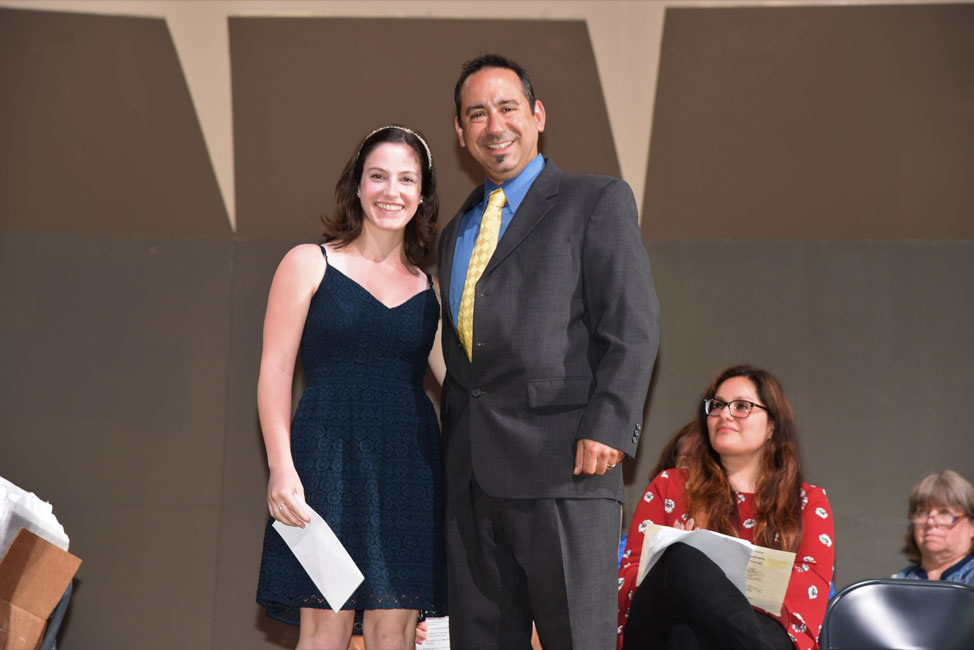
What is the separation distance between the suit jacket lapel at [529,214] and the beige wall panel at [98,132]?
1789 mm

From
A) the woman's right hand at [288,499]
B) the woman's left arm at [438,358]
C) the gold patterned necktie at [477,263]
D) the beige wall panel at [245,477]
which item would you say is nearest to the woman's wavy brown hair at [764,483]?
the woman's left arm at [438,358]

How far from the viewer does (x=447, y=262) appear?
2271 millimetres

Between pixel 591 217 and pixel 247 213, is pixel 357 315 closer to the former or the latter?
pixel 591 217

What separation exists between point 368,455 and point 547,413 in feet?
1.53

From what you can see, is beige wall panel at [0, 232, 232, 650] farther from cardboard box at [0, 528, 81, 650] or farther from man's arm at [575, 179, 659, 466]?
man's arm at [575, 179, 659, 466]

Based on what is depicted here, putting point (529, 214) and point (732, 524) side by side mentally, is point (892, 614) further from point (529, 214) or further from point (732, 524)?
point (529, 214)

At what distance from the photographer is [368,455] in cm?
224

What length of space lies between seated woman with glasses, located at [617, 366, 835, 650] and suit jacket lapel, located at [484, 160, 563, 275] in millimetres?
806

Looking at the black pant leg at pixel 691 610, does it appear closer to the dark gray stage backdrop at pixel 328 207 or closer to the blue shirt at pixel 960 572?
the blue shirt at pixel 960 572

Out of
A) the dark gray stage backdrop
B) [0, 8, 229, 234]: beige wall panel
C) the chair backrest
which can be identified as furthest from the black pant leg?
[0, 8, 229, 234]: beige wall panel

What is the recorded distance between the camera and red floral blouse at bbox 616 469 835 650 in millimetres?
2396

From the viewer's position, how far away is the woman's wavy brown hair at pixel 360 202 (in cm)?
246

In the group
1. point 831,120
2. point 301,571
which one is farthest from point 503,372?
point 831,120

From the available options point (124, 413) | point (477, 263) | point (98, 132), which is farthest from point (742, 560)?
point (98, 132)
